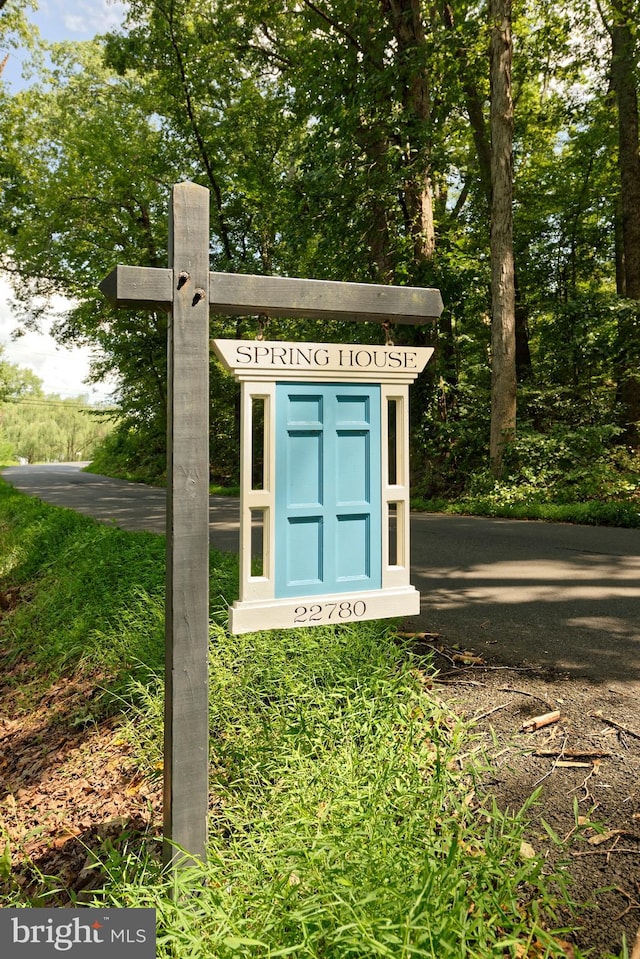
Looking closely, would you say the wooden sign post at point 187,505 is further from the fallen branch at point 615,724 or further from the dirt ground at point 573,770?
the fallen branch at point 615,724

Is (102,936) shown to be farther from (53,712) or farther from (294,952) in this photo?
(53,712)

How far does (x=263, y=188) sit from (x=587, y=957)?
17100 mm

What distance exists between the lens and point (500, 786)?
7.79ft

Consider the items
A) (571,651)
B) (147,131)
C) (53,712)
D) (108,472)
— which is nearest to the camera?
(571,651)

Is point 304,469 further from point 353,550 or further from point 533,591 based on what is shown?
point 533,591

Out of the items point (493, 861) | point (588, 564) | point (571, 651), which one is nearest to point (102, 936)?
point (493, 861)

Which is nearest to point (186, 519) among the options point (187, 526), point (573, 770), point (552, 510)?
point (187, 526)

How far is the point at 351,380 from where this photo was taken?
223cm

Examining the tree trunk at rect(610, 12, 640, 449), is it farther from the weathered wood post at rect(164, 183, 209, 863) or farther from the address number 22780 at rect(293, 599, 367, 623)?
the weathered wood post at rect(164, 183, 209, 863)

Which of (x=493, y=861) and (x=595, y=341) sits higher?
(x=595, y=341)

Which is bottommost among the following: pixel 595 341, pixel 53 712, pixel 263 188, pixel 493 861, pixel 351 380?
pixel 53 712

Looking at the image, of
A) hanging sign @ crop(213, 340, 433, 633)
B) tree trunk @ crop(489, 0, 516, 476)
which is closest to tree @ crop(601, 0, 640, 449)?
tree trunk @ crop(489, 0, 516, 476)

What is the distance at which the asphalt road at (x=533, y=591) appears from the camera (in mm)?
3690

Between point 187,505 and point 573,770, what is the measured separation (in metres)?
1.77
